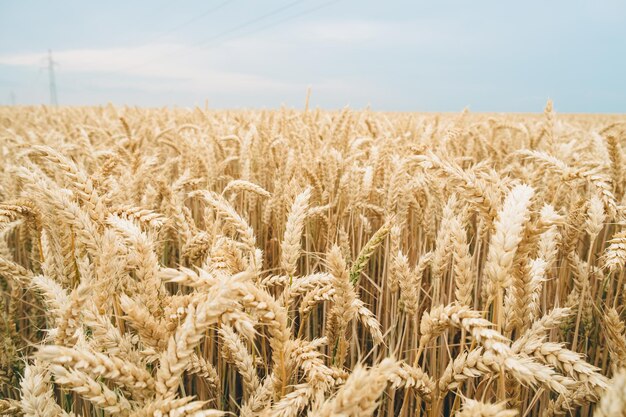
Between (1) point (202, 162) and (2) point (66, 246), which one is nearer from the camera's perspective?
(2) point (66, 246)

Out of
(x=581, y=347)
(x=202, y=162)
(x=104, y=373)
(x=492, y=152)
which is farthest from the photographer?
(x=492, y=152)

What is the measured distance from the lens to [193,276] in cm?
72

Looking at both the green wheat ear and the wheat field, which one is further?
the green wheat ear

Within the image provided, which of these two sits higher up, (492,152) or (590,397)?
(492,152)

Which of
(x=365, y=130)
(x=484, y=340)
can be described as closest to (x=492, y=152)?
(x=365, y=130)

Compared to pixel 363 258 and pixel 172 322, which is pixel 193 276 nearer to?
pixel 172 322

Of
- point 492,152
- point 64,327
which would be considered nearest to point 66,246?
point 64,327

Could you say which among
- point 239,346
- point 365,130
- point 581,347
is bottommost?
point 581,347

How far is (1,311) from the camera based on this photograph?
167 centimetres

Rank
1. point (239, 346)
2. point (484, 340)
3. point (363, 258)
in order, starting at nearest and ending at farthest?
1. point (484, 340)
2. point (239, 346)
3. point (363, 258)

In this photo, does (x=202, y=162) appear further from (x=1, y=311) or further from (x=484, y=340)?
(x=484, y=340)

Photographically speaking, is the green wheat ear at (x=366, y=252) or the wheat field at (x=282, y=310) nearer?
the wheat field at (x=282, y=310)

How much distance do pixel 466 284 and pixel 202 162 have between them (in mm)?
2024

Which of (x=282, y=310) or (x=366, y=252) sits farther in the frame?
(x=366, y=252)
